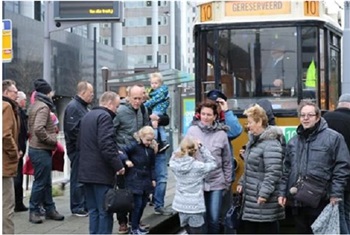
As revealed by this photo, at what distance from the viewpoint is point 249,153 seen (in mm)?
7016

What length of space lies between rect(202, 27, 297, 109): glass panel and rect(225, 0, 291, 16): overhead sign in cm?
25

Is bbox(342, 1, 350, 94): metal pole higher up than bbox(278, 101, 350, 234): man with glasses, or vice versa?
bbox(342, 1, 350, 94): metal pole

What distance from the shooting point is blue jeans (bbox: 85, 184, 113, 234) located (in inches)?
283

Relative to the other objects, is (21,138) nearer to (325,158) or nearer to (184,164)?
(184,164)

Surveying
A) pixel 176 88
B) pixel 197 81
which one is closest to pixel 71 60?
pixel 176 88

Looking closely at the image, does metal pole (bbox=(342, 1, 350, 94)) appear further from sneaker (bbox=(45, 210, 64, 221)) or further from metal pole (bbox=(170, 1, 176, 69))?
metal pole (bbox=(170, 1, 176, 69))

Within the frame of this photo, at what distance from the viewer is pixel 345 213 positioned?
7.13 meters

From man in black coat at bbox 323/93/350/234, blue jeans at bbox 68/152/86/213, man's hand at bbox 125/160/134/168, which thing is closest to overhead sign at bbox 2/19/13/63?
blue jeans at bbox 68/152/86/213

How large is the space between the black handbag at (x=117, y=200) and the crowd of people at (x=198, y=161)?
0.32 ft

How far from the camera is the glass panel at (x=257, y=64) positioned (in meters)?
9.48

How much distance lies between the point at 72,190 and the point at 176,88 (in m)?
11.5

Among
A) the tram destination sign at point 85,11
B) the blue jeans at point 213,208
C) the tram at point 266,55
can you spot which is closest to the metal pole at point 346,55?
the tram at point 266,55

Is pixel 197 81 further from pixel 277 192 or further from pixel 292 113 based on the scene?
pixel 277 192

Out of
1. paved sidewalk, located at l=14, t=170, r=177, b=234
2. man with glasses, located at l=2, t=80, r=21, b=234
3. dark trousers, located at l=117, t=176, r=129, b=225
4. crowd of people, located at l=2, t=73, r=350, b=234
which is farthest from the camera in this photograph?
paved sidewalk, located at l=14, t=170, r=177, b=234
